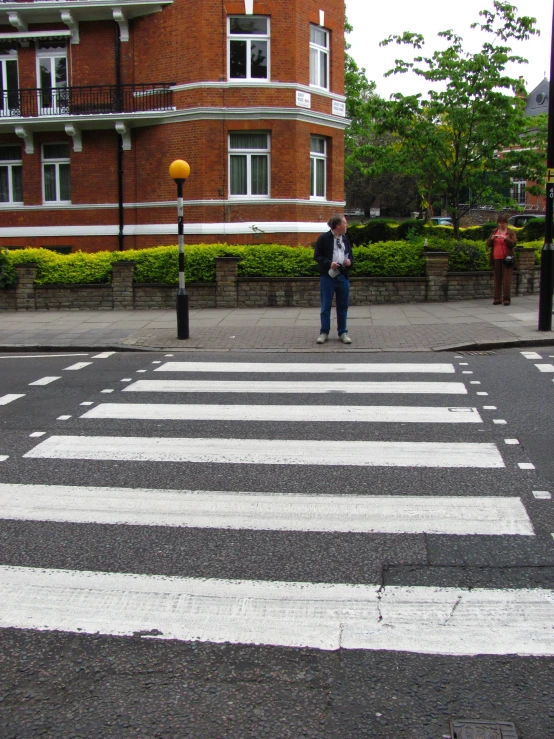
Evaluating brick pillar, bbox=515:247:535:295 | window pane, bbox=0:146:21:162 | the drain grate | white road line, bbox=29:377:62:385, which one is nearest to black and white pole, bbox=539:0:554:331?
the drain grate

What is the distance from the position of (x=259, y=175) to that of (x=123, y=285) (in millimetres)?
8476

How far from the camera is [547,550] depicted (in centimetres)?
462

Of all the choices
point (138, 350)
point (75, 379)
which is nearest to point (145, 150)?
point (138, 350)

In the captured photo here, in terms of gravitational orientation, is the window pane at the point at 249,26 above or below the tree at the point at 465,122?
above

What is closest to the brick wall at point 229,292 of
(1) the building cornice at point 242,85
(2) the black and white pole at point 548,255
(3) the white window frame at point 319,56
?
(2) the black and white pole at point 548,255

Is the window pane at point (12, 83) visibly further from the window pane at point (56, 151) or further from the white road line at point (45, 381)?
the white road line at point (45, 381)

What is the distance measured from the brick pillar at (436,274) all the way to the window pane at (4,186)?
1619cm

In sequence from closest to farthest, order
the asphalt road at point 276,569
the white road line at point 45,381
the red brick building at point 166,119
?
1. the asphalt road at point 276,569
2. the white road line at point 45,381
3. the red brick building at point 166,119

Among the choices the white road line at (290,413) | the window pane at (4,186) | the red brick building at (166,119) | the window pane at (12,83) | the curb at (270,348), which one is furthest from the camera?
the window pane at (4,186)

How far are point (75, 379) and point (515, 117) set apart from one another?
1404 cm

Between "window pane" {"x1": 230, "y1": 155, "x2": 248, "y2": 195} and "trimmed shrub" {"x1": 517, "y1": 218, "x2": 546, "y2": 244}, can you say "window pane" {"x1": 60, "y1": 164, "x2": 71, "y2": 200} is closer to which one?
"window pane" {"x1": 230, "y1": 155, "x2": 248, "y2": 195}

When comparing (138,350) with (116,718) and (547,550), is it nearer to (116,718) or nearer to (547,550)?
(547,550)

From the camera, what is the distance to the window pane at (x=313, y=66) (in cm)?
2462

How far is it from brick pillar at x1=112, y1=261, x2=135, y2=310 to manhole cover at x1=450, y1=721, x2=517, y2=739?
593 inches
